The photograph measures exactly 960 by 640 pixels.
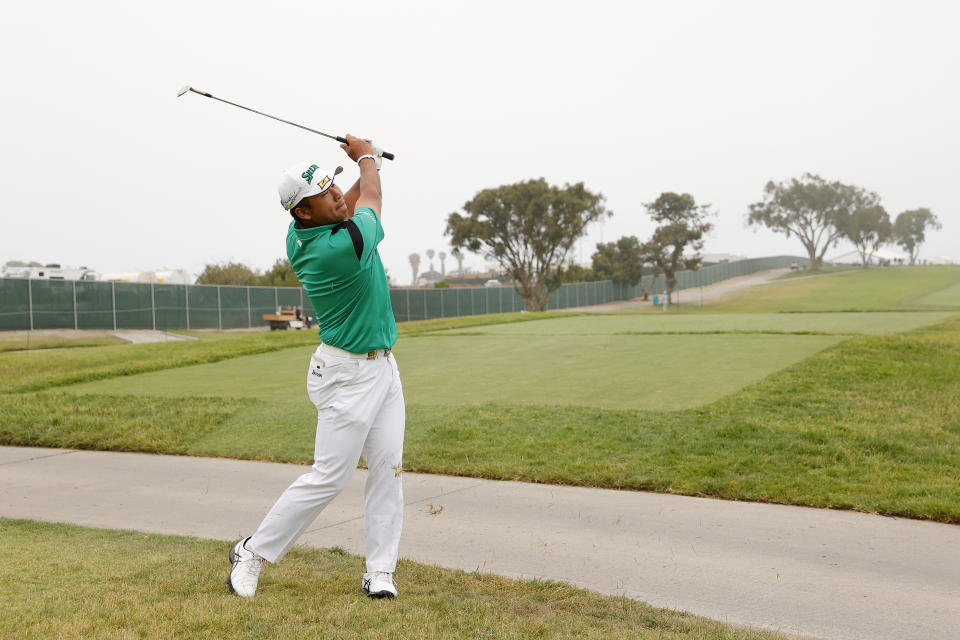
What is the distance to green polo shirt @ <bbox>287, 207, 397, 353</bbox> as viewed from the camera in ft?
13.3

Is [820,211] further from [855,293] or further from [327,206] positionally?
[327,206]

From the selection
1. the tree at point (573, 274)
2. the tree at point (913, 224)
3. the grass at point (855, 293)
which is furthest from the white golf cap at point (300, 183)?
the tree at point (913, 224)

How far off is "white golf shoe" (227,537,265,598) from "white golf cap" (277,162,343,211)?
174cm

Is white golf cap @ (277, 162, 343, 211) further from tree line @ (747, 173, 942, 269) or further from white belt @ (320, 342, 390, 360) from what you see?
tree line @ (747, 173, 942, 269)

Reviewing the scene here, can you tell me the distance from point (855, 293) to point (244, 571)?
2722 inches

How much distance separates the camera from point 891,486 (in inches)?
259

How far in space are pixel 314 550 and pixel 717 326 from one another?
17.1m

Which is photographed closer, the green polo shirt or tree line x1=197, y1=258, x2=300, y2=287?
the green polo shirt

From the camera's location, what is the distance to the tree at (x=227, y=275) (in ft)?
227

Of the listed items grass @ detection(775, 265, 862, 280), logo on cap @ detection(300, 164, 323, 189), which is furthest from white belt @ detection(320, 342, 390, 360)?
grass @ detection(775, 265, 862, 280)

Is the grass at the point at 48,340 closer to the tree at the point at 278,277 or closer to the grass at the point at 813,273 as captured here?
the tree at the point at 278,277

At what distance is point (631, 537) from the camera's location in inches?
222

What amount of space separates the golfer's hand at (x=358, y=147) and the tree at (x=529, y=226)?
52.6m

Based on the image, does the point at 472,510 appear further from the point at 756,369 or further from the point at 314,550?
the point at 756,369
